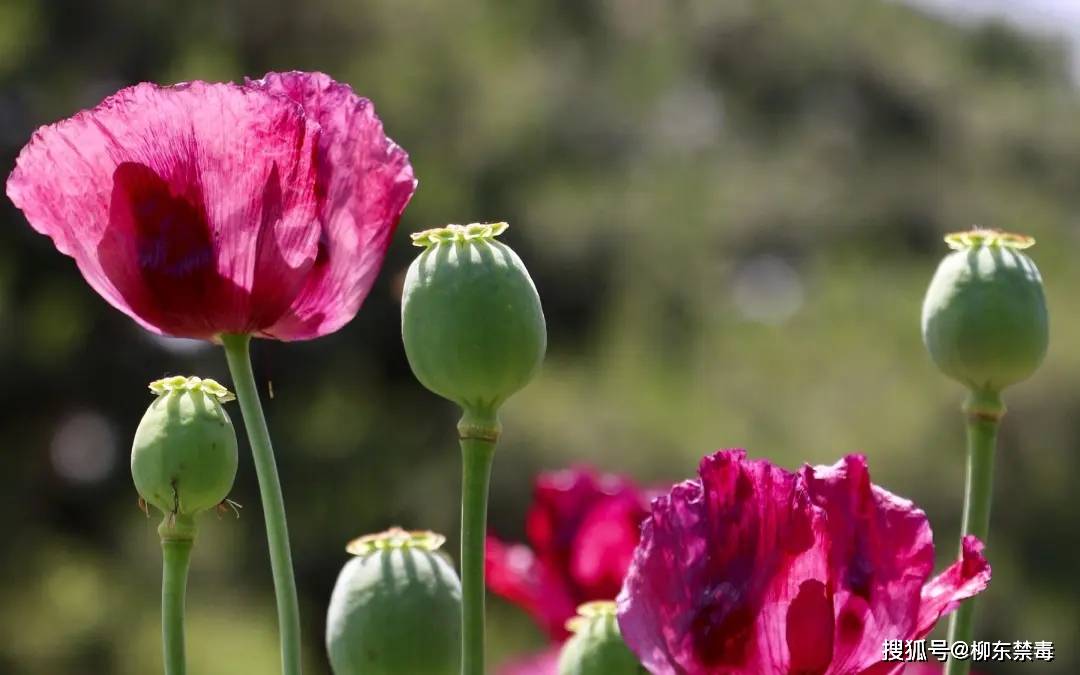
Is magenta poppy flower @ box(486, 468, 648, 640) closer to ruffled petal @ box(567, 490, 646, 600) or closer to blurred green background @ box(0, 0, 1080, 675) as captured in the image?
ruffled petal @ box(567, 490, 646, 600)

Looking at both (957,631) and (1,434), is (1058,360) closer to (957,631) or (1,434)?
(1,434)

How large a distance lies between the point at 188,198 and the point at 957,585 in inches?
8.4

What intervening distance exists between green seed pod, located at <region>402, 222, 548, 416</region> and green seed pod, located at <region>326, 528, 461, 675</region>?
79mm

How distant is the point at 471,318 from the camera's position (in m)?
0.39

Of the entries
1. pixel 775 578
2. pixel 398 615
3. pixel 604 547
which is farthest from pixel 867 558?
pixel 604 547

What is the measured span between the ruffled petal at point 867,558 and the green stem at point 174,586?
0.15 m

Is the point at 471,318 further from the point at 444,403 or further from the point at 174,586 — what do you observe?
the point at 444,403

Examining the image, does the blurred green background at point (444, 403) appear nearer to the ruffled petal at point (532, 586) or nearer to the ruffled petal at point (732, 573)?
the ruffled petal at point (532, 586)

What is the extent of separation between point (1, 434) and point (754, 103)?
5.49 metres

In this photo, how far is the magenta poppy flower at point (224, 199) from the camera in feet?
1.33

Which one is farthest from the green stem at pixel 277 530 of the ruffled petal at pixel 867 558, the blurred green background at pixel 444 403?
the blurred green background at pixel 444 403

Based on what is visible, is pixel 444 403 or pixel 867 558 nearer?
pixel 867 558

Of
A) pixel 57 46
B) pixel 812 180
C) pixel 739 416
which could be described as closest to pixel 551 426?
pixel 739 416

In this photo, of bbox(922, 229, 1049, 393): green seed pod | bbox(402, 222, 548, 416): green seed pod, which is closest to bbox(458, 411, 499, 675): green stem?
bbox(402, 222, 548, 416): green seed pod
